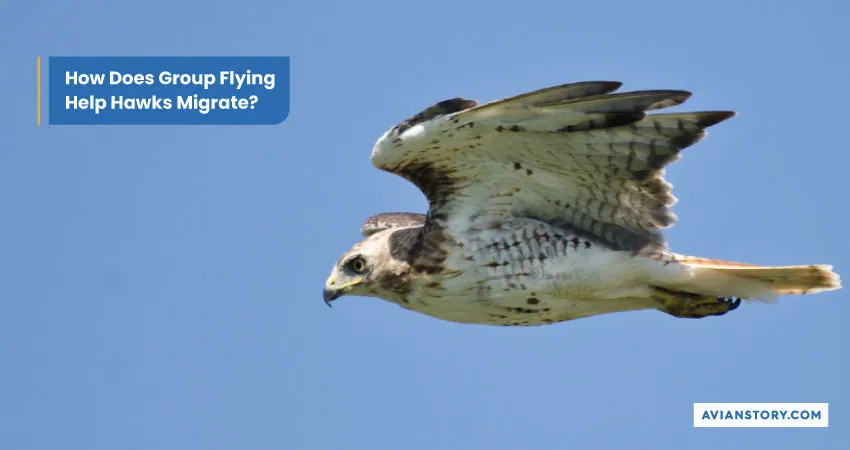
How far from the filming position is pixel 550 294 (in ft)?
33.9

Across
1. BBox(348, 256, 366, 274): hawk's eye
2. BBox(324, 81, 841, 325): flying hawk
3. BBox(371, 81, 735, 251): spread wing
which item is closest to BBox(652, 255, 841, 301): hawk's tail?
BBox(324, 81, 841, 325): flying hawk

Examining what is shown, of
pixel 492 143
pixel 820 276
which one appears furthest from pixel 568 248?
pixel 820 276

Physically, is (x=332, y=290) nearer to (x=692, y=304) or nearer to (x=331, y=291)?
(x=331, y=291)

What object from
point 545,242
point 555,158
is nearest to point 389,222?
point 545,242

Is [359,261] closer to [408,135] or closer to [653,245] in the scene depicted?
[408,135]

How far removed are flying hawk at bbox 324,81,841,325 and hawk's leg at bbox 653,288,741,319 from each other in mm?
10

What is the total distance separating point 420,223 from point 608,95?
284 centimetres

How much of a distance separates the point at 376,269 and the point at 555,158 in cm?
165

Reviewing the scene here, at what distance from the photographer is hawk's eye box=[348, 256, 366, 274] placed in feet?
35.8

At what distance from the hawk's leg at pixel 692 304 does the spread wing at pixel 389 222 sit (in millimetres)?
2188

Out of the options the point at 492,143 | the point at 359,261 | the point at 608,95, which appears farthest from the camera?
the point at 359,261

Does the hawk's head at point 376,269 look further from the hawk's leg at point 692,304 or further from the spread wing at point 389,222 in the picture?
the hawk's leg at point 692,304

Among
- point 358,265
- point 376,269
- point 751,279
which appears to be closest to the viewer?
point 751,279

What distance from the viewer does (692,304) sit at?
1056 centimetres
